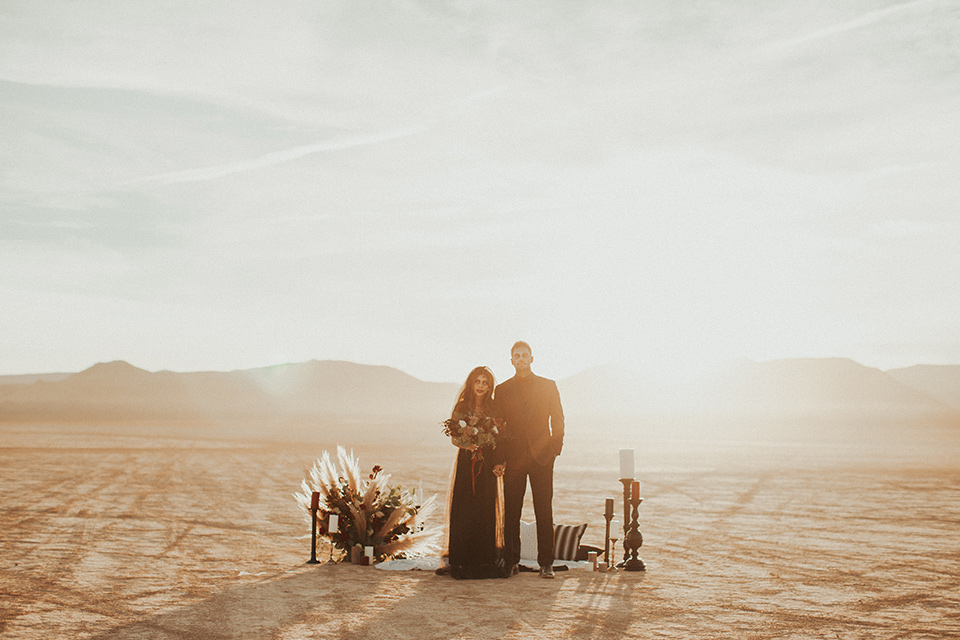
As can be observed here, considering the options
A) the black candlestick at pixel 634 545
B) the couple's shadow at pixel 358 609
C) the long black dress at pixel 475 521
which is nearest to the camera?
the couple's shadow at pixel 358 609

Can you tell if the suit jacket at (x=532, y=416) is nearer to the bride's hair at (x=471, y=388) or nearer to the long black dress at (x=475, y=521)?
the bride's hair at (x=471, y=388)

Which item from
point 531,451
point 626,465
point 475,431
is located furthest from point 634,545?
point 475,431

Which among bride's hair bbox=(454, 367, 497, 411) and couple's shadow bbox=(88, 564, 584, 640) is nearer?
couple's shadow bbox=(88, 564, 584, 640)

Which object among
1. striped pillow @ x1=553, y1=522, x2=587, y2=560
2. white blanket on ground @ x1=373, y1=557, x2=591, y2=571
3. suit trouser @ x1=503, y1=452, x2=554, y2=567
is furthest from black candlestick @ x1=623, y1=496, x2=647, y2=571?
suit trouser @ x1=503, y1=452, x2=554, y2=567

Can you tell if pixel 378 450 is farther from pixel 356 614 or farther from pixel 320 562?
pixel 356 614

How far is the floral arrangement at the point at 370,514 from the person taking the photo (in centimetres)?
949

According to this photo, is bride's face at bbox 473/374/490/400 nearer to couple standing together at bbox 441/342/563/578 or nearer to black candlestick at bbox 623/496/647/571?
couple standing together at bbox 441/342/563/578

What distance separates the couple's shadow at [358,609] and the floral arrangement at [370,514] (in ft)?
2.24

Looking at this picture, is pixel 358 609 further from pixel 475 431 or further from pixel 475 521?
pixel 475 431

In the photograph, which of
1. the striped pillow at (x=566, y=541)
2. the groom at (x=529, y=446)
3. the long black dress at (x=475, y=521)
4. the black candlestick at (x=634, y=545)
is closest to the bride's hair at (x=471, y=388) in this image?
the groom at (x=529, y=446)

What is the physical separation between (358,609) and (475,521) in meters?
1.97

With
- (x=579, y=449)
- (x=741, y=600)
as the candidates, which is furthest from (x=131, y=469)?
(x=579, y=449)

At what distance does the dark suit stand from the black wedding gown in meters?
0.13

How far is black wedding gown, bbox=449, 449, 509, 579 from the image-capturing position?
870 cm
